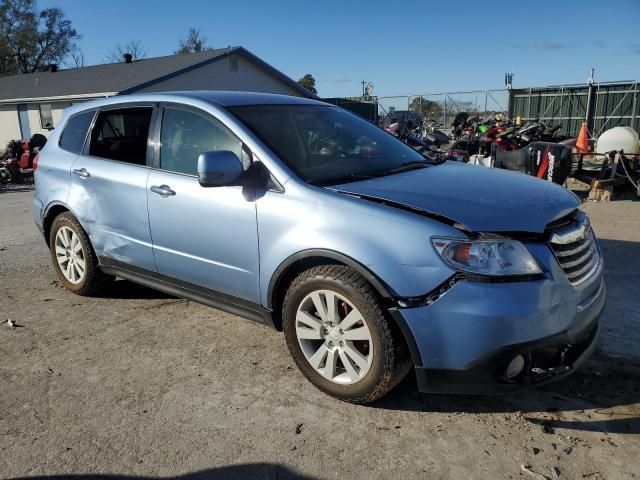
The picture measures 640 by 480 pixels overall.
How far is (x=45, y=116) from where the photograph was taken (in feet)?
86.6

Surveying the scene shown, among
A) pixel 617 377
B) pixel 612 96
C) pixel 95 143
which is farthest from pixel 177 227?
pixel 612 96

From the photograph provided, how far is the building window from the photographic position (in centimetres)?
2602

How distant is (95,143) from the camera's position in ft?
15.3

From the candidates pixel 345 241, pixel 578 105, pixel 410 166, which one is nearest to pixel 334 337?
pixel 345 241

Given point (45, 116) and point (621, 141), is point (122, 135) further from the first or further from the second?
point (45, 116)

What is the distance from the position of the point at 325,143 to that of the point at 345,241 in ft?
3.90

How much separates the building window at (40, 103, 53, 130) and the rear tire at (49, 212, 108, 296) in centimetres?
2397

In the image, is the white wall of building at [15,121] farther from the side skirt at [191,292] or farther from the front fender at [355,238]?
the front fender at [355,238]

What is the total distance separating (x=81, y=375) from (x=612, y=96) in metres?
23.7

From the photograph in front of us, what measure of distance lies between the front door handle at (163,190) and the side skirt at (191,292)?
0.63m

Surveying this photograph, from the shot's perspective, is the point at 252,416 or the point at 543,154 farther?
the point at 543,154

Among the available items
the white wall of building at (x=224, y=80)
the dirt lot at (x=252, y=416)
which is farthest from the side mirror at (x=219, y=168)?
the white wall of building at (x=224, y=80)

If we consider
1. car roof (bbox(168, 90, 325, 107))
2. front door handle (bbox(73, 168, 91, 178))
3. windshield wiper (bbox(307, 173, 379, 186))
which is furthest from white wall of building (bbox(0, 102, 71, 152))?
windshield wiper (bbox(307, 173, 379, 186))

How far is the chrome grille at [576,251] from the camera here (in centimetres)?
278
